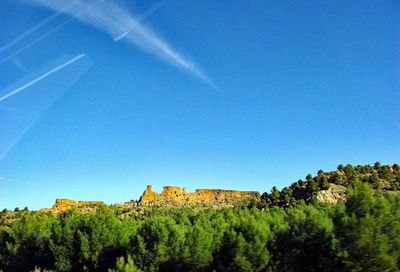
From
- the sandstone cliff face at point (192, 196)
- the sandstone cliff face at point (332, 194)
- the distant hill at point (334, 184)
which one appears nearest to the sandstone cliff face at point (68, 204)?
the sandstone cliff face at point (192, 196)

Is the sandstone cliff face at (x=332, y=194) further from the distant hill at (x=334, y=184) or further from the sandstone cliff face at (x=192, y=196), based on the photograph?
the sandstone cliff face at (x=192, y=196)

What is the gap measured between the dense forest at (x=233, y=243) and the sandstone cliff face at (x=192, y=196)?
8306cm

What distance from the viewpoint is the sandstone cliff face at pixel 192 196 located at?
500 ft

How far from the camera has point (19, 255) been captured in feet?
211

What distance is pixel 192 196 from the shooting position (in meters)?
160

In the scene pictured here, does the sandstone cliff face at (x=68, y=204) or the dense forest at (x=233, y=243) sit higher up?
the sandstone cliff face at (x=68, y=204)

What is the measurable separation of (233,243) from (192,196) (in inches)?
4578

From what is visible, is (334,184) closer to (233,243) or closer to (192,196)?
(233,243)

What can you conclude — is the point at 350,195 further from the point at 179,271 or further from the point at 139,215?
the point at 139,215

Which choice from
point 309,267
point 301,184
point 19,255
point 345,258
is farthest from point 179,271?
point 301,184

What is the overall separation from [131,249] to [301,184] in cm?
6498

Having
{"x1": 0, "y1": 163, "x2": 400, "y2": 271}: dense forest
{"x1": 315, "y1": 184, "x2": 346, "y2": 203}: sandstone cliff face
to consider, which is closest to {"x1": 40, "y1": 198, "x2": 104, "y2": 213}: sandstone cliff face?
{"x1": 0, "y1": 163, "x2": 400, "y2": 271}: dense forest

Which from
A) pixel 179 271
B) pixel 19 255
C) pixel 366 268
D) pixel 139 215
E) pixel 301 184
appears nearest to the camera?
pixel 366 268

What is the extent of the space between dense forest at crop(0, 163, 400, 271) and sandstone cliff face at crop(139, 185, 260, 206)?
83062mm
